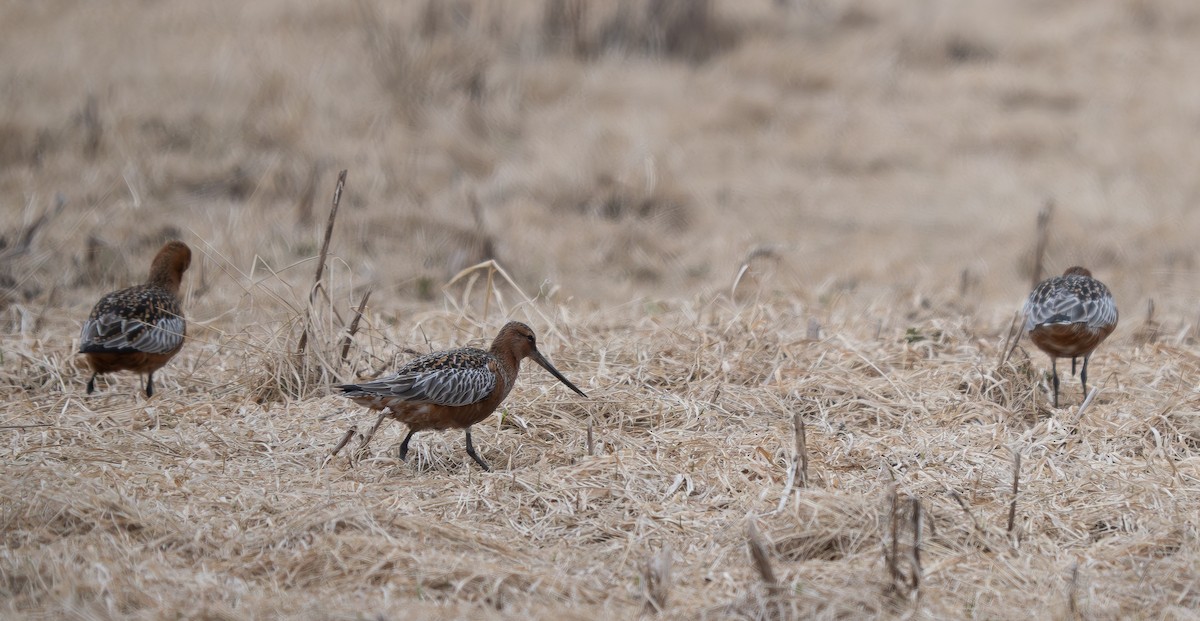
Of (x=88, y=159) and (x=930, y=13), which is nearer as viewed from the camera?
(x=88, y=159)

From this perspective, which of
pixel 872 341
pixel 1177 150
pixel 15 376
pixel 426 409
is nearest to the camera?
pixel 426 409

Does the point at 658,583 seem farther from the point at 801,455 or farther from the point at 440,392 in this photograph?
the point at 440,392

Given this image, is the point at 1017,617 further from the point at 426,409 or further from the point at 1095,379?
the point at 1095,379

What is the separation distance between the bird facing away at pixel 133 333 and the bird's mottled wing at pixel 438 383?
1481 mm

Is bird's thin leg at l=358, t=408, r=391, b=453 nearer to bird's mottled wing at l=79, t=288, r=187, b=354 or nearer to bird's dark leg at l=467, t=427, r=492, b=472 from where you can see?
bird's dark leg at l=467, t=427, r=492, b=472

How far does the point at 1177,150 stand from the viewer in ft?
42.0

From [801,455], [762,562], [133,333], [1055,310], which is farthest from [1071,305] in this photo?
[133,333]

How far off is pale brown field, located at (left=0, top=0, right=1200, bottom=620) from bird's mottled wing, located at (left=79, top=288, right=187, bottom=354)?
0.23 metres

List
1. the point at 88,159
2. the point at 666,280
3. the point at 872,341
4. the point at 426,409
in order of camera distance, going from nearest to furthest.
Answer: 1. the point at 426,409
2. the point at 872,341
3. the point at 666,280
4. the point at 88,159

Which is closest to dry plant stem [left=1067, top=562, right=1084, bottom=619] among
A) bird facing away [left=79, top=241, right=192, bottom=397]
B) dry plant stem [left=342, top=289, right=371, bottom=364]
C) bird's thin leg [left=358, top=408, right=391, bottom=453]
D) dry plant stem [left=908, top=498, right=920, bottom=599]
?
dry plant stem [left=908, top=498, right=920, bottom=599]

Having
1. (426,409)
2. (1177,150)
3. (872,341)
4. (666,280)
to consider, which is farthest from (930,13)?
(426,409)

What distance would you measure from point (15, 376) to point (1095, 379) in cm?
574

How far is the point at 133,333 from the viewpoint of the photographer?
6215 millimetres

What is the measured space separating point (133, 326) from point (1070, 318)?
469 centimetres
